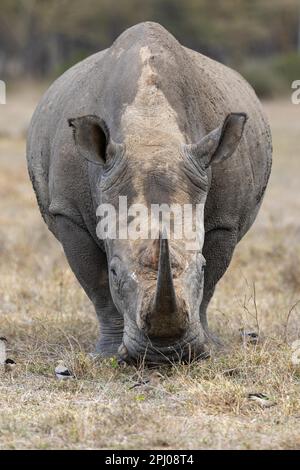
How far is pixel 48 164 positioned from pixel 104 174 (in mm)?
1413

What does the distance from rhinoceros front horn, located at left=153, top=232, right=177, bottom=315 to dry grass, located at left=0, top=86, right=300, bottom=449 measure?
1.62ft

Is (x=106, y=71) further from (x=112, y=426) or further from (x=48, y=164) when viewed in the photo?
(x=112, y=426)

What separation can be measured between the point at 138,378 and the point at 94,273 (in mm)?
1152

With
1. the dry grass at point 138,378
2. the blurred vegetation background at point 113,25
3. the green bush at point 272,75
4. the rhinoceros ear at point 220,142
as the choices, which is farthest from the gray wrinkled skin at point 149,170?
the blurred vegetation background at point 113,25

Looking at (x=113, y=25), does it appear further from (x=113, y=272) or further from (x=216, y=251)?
(x=113, y=272)

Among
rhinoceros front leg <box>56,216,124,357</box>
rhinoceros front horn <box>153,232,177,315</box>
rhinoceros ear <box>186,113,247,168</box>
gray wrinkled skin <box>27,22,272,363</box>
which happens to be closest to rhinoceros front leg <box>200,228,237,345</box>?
gray wrinkled skin <box>27,22,272,363</box>

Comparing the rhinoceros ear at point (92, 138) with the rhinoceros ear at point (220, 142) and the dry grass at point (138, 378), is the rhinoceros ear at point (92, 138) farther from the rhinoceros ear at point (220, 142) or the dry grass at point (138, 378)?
the dry grass at point (138, 378)

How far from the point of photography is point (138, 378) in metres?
6.35

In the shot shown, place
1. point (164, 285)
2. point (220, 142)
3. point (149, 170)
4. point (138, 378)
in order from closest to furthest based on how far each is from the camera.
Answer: point (164, 285) → point (149, 170) → point (138, 378) → point (220, 142)

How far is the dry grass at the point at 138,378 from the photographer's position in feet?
17.5

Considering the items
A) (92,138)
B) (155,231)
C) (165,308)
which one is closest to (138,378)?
(165,308)

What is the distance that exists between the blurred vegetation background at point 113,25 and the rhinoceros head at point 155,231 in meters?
41.5

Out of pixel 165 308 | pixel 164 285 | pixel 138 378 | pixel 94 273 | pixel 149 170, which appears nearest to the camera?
pixel 164 285

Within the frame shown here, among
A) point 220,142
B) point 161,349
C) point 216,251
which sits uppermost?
point 220,142
